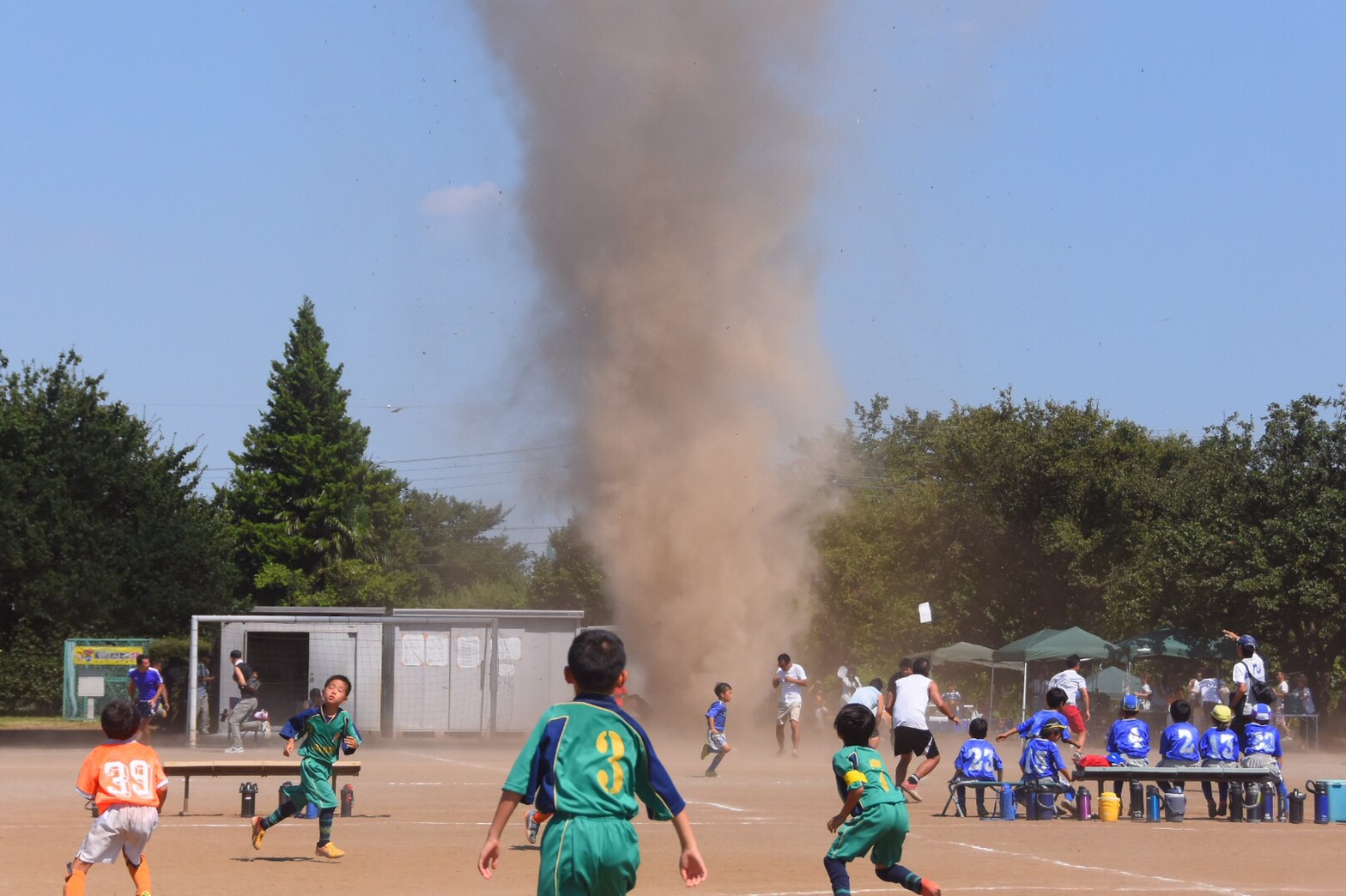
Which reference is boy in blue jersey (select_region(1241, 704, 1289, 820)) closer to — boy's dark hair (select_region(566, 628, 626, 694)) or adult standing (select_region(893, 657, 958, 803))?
adult standing (select_region(893, 657, 958, 803))

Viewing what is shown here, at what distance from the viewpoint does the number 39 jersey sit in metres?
9.20

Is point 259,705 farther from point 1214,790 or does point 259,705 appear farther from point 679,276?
point 1214,790

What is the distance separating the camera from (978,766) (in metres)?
16.7

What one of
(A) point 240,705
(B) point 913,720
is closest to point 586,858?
(B) point 913,720

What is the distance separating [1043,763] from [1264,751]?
2507 mm

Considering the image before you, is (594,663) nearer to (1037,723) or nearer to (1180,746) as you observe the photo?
(1037,723)

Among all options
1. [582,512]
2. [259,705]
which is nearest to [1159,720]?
[582,512]

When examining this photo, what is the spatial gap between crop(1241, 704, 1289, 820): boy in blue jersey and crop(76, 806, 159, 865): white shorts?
480 inches

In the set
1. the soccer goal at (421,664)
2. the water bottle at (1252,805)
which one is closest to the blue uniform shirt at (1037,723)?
the water bottle at (1252,805)

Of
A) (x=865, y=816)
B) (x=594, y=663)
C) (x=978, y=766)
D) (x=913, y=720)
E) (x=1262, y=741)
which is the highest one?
(x=594, y=663)

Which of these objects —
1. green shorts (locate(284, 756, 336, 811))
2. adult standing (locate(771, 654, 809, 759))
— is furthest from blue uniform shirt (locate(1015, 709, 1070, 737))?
adult standing (locate(771, 654, 809, 759))

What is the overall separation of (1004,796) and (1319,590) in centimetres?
2039

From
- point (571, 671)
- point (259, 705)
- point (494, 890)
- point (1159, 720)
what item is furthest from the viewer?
point (1159, 720)

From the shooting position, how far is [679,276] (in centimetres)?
3344
